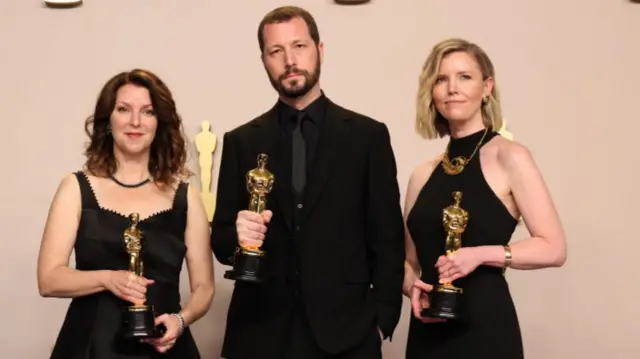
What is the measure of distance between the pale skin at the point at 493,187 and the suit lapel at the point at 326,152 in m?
0.27

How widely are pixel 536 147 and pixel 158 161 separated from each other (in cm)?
162

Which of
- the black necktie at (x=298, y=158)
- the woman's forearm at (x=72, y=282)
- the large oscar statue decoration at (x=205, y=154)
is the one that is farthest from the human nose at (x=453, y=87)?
the large oscar statue decoration at (x=205, y=154)

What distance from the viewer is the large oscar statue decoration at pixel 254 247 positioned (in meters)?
2.07

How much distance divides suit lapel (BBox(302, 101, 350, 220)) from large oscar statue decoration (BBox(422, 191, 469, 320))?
1.02 feet

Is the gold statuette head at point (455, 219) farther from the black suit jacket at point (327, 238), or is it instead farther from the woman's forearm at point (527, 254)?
the black suit jacket at point (327, 238)

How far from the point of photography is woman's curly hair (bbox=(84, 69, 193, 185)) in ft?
7.73

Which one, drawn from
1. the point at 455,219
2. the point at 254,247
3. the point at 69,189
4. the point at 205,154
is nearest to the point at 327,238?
the point at 254,247

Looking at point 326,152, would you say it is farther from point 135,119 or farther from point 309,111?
point 135,119

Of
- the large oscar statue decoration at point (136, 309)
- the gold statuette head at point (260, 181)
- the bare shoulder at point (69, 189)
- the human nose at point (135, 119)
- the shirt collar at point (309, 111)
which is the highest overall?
the shirt collar at point (309, 111)

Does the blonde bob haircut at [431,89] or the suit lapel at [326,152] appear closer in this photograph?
the suit lapel at [326,152]

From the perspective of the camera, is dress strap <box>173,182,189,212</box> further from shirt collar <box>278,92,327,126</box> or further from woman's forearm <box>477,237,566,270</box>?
woman's forearm <box>477,237,566,270</box>

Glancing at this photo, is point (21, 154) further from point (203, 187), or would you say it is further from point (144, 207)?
point (144, 207)

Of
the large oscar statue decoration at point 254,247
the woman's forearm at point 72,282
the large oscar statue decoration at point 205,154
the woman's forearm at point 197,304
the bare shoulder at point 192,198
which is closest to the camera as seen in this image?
the large oscar statue decoration at point 254,247

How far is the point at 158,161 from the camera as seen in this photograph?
7.95 feet
